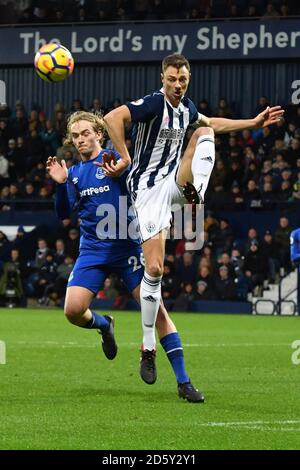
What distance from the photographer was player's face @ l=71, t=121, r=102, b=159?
9227 mm

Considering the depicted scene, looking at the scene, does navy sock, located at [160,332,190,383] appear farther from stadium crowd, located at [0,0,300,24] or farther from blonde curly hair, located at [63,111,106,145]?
stadium crowd, located at [0,0,300,24]

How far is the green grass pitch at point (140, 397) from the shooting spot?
6.21 m

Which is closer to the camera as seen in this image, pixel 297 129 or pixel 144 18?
pixel 297 129

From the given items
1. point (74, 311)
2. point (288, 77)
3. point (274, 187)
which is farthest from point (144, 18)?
A: point (74, 311)

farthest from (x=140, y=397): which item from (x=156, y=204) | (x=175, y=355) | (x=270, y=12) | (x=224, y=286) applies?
(x=270, y=12)

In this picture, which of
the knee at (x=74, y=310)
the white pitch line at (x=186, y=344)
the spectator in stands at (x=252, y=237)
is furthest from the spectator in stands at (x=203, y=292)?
the knee at (x=74, y=310)

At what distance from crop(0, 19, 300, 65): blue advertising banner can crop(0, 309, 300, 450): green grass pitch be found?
1168 cm

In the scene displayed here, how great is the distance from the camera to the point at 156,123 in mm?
8531

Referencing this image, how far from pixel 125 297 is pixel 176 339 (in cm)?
1554

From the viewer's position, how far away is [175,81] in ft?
27.3

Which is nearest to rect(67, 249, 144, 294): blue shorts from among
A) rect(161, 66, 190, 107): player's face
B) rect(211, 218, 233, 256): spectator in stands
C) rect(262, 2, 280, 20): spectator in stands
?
rect(161, 66, 190, 107): player's face

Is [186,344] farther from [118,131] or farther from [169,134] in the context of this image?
[118,131]

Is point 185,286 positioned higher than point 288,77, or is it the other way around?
point 288,77
